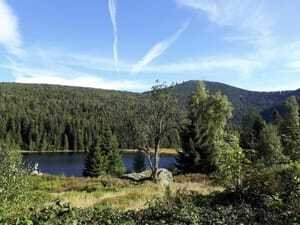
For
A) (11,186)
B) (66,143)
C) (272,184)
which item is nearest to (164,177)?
(272,184)

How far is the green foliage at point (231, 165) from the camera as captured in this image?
53.4 feet

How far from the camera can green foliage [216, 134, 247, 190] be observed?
16.3 meters

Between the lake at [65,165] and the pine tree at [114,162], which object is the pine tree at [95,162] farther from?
the lake at [65,165]

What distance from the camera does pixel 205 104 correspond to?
5978cm

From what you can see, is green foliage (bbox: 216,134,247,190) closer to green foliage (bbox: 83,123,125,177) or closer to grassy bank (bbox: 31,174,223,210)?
grassy bank (bbox: 31,174,223,210)

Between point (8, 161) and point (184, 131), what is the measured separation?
110ft

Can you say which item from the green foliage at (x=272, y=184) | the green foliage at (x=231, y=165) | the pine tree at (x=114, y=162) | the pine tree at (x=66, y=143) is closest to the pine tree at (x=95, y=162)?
the pine tree at (x=114, y=162)

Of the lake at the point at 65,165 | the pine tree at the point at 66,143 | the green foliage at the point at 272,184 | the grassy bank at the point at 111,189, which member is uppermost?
the pine tree at the point at 66,143

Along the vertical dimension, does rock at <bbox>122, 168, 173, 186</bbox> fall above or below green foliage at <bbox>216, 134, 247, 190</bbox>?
below

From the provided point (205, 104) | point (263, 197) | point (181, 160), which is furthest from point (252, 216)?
point (205, 104)

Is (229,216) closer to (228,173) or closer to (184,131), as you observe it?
(228,173)

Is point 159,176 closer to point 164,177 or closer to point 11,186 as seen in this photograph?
point 164,177

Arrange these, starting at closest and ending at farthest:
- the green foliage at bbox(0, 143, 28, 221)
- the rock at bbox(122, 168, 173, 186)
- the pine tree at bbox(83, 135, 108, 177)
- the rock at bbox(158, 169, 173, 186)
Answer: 1. the green foliage at bbox(0, 143, 28, 221)
2. the rock at bbox(158, 169, 173, 186)
3. the rock at bbox(122, 168, 173, 186)
4. the pine tree at bbox(83, 135, 108, 177)

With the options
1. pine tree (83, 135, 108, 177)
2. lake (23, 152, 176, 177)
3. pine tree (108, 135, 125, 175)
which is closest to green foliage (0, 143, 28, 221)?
pine tree (83, 135, 108, 177)
